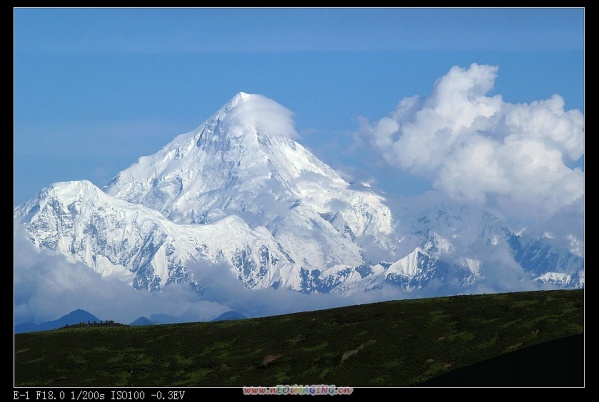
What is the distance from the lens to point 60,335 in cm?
16700

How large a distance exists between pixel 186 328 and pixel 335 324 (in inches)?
978

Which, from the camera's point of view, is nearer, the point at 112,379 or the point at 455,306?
the point at 112,379

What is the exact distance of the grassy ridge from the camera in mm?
133250

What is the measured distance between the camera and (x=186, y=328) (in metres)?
168

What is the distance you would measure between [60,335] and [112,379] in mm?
30286

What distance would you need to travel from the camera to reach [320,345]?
146m

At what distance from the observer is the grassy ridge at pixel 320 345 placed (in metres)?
133

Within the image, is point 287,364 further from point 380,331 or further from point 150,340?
point 150,340
